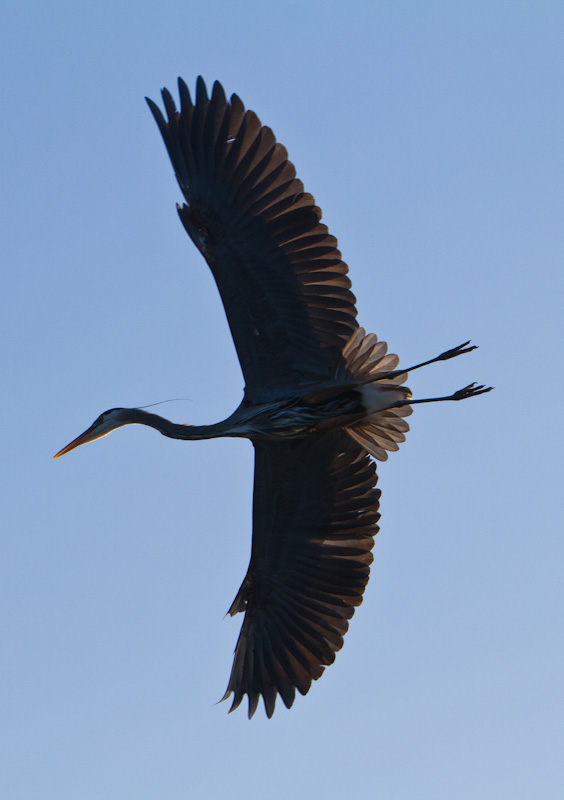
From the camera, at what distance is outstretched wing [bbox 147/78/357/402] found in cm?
1025

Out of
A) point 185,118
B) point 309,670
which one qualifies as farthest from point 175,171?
point 309,670

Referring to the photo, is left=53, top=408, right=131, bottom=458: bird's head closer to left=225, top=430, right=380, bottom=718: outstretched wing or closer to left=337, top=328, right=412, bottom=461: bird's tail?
left=225, top=430, right=380, bottom=718: outstretched wing

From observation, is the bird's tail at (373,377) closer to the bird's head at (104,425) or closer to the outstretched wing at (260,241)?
the outstretched wing at (260,241)

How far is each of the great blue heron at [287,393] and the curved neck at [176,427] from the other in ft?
0.04

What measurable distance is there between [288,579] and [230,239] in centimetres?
305

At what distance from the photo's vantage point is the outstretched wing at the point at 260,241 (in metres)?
10.2

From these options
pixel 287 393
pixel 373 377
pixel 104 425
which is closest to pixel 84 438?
pixel 104 425

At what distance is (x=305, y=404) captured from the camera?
10.5 metres

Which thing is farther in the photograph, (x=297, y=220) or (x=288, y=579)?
(x=288, y=579)

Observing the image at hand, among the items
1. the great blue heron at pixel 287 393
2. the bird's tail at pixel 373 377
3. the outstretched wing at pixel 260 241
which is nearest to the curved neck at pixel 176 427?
the great blue heron at pixel 287 393

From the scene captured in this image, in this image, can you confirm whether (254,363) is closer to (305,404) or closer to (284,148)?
(305,404)

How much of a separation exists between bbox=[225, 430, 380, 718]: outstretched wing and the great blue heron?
1 cm

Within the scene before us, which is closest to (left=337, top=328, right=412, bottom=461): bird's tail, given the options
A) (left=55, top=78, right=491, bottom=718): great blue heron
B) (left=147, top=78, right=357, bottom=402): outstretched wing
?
(left=55, top=78, right=491, bottom=718): great blue heron

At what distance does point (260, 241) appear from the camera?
1032 centimetres
